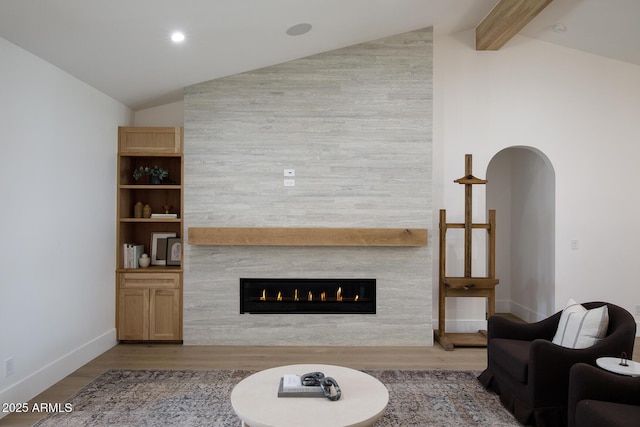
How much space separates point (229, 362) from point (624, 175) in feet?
15.5

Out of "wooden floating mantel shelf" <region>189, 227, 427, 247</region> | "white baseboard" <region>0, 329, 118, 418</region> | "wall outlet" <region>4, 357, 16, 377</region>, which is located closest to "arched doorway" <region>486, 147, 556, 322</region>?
"wooden floating mantel shelf" <region>189, 227, 427, 247</region>

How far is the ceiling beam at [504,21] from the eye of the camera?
155 inches

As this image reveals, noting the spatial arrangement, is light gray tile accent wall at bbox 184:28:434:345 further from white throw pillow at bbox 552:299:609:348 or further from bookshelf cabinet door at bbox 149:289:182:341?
white throw pillow at bbox 552:299:609:348

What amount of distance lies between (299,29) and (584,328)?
3.24 m

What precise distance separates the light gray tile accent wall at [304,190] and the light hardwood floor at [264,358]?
179 mm

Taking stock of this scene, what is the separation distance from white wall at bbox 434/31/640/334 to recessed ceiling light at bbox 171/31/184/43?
9.28 feet

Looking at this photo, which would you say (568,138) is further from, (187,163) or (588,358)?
(187,163)

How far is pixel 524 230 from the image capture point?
6.01 metres

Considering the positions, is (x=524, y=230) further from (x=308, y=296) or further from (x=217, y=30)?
(x=217, y=30)

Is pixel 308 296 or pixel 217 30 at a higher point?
pixel 217 30

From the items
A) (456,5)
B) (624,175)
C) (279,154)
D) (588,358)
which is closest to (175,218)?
(279,154)

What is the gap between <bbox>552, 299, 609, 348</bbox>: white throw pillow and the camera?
2.99 meters

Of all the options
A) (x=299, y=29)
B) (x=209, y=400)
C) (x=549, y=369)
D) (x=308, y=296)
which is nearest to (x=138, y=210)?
(x=308, y=296)

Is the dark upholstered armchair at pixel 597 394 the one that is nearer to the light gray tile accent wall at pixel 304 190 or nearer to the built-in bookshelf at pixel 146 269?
the light gray tile accent wall at pixel 304 190
